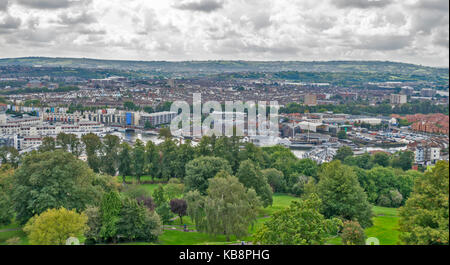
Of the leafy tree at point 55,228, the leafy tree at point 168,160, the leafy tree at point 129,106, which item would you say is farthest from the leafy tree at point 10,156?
the leafy tree at point 129,106

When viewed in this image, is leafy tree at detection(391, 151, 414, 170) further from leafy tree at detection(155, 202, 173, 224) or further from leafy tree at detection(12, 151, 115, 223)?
leafy tree at detection(12, 151, 115, 223)

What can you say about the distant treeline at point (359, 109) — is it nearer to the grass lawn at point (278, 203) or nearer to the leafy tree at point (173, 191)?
the grass lawn at point (278, 203)

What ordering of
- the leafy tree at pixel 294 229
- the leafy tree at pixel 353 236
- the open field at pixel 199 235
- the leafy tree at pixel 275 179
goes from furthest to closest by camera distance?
the leafy tree at pixel 275 179
the open field at pixel 199 235
the leafy tree at pixel 353 236
the leafy tree at pixel 294 229

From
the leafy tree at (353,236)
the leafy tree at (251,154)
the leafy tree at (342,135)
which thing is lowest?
the leafy tree at (342,135)

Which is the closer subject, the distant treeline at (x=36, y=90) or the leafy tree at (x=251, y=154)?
the leafy tree at (x=251, y=154)

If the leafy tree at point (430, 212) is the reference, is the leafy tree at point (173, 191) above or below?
below

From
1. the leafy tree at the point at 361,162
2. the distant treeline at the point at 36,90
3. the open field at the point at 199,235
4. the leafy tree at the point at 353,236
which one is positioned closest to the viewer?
the leafy tree at the point at 353,236
